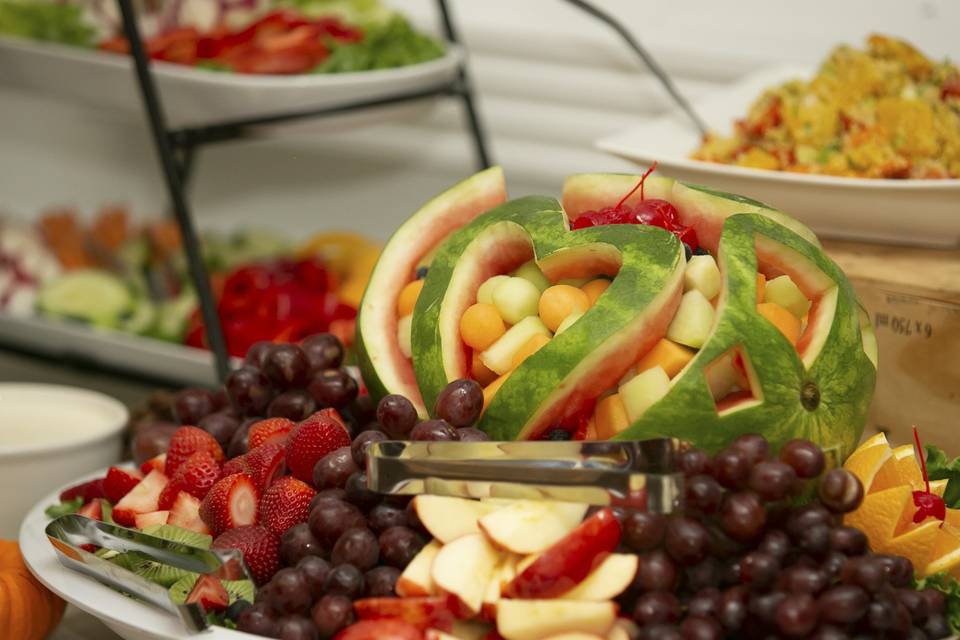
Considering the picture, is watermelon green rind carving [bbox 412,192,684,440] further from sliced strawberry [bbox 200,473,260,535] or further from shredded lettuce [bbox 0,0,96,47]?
shredded lettuce [bbox 0,0,96,47]

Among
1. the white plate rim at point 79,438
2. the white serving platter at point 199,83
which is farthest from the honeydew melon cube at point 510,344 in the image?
the white serving platter at point 199,83

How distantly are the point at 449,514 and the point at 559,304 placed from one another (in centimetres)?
18

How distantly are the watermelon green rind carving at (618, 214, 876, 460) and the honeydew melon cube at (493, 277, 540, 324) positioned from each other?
13 centimetres

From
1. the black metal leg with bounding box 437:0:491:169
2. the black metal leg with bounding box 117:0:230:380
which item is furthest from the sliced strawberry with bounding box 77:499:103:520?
the black metal leg with bounding box 437:0:491:169

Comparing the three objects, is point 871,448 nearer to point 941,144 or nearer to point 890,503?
point 890,503

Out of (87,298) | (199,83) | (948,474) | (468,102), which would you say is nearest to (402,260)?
(948,474)

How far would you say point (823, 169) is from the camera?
1.30m

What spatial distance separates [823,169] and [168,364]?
3.23 feet

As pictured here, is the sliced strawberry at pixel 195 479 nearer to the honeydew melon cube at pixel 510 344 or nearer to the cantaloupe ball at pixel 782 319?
the honeydew melon cube at pixel 510 344

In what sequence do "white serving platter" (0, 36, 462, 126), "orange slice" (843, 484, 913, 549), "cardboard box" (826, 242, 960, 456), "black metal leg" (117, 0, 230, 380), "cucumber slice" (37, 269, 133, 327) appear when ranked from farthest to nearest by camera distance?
1. "cucumber slice" (37, 269, 133, 327)
2. "white serving platter" (0, 36, 462, 126)
3. "black metal leg" (117, 0, 230, 380)
4. "cardboard box" (826, 242, 960, 456)
5. "orange slice" (843, 484, 913, 549)

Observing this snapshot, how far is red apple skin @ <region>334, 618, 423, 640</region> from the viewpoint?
2.30ft

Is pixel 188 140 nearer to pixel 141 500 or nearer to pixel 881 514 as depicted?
pixel 141 500

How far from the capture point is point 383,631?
0.70 meters

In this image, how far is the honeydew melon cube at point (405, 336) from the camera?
0.96 m
